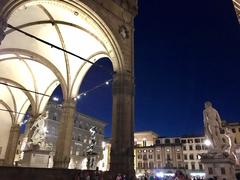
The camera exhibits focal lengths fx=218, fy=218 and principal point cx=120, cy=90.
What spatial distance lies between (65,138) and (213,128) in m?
8.78

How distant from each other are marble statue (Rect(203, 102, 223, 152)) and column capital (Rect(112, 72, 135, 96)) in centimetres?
371

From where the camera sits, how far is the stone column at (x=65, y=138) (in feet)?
43.0

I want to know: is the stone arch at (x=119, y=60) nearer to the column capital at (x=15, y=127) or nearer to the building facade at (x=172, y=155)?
the column capital at (x=15, y=127)

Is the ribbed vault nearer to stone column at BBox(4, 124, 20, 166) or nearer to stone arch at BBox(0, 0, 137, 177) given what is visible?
stone arch at BBox(0, 0, 137, 177)

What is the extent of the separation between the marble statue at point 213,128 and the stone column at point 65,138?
843 centimetres

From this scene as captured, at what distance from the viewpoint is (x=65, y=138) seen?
1360 cm

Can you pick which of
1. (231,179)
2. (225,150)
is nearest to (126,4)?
(225,150)

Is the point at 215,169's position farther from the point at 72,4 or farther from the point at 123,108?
the point at 72,4

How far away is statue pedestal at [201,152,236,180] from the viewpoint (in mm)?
7578

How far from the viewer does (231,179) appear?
297 inches

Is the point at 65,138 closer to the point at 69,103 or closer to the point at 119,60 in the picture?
the point at 69,103

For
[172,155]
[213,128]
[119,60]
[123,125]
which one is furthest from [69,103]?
[172,155]

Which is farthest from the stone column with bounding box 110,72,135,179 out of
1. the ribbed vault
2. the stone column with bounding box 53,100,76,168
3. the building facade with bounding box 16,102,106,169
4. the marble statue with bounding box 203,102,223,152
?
the building facade with bounding box 16,102,106,169

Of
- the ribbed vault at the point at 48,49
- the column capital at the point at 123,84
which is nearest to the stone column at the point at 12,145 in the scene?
the ribbed vault at the point at 48,49
